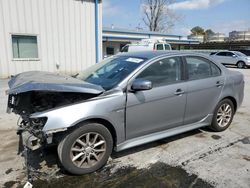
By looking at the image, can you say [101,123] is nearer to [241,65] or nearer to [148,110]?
[148,110]

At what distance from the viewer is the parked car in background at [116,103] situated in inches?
115

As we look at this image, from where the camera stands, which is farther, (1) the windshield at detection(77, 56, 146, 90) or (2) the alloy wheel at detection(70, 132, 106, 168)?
(1) the windshield at detection(77, 56, 146, 90)

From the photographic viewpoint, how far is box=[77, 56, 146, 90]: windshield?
3482 millimetres

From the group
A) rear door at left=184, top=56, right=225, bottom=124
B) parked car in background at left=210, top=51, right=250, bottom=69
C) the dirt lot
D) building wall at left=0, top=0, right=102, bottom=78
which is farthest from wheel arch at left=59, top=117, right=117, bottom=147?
parked car in background at left=210, top=51, right=250, bottom=69

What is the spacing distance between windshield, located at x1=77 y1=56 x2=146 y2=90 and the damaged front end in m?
0.40

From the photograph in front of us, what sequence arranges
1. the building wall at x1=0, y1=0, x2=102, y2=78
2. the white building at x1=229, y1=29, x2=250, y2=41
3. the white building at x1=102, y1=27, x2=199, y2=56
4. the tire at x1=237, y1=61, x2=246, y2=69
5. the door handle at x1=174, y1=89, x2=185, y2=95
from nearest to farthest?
the door handle at x1=174, y1=89, x2=185, y2=95
the building wall at x1=0, y1=0, x2=102, y2=78
the tire at x1=237, y1=61, x2=246, y2=69
the white building at x1=102, y1=27, x2=199, y2=56
the white building at x1=229, y1=29, x2=250, y2=41

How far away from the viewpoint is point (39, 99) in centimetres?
331

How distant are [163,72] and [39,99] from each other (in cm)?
194

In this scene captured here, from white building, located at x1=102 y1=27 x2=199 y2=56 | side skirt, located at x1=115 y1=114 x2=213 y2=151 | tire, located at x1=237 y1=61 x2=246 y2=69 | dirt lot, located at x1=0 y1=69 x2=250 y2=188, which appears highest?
white building, located at x1=102 y1=27 x2=199 y2=56

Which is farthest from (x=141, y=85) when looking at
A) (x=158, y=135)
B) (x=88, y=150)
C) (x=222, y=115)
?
(x=222, y=115)

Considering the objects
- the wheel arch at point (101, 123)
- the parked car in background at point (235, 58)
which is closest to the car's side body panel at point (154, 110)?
the wheel arch at point (101, 123)

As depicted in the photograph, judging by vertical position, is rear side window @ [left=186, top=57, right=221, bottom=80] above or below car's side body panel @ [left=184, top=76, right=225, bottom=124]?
above

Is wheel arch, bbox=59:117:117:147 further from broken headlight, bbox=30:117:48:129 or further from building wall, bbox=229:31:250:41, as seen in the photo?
building wall, bbox=229:31:250:41

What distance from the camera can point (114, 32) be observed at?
25.0 meters
